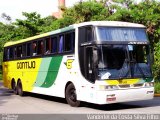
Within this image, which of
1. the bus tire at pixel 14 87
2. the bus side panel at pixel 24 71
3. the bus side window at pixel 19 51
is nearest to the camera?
the bus side panel at pixel 24 71

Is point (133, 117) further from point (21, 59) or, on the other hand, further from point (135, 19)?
point (135, 19)

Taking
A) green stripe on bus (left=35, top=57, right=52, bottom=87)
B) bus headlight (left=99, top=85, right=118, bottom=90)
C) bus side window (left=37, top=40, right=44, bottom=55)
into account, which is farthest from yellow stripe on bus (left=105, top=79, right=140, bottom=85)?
bus side window (left=37, top=40, right=44, bottom=55)

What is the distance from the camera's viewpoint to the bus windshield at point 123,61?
13.7 metres

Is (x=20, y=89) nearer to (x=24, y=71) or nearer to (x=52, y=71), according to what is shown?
(x=24, y=71)

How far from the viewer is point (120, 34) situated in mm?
14461

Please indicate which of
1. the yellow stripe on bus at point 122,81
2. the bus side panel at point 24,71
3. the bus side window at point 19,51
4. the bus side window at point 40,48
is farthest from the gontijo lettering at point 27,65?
the yellow stripe on bus at point 122,81

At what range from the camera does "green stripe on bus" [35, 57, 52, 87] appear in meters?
17.9

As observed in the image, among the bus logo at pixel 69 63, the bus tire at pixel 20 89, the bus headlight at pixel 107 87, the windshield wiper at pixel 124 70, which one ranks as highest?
the bus logo at pixel 69 63

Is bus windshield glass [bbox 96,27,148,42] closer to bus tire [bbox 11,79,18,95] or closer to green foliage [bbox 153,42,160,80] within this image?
green foliage [bbox 153,42,160,80]

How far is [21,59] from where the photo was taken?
2156 cm

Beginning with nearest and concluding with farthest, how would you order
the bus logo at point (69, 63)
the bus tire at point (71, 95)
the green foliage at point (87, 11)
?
the bus tire at point (71, 95)
the bus logo at point (69, 63)
the green foliage at point (87, 11)

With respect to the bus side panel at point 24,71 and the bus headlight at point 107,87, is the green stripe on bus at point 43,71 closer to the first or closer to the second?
the bus side panel at point 24,71

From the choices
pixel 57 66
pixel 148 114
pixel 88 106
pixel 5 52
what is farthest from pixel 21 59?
pixel 148 114

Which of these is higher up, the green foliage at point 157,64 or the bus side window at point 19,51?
the bus side window at point 19,51
